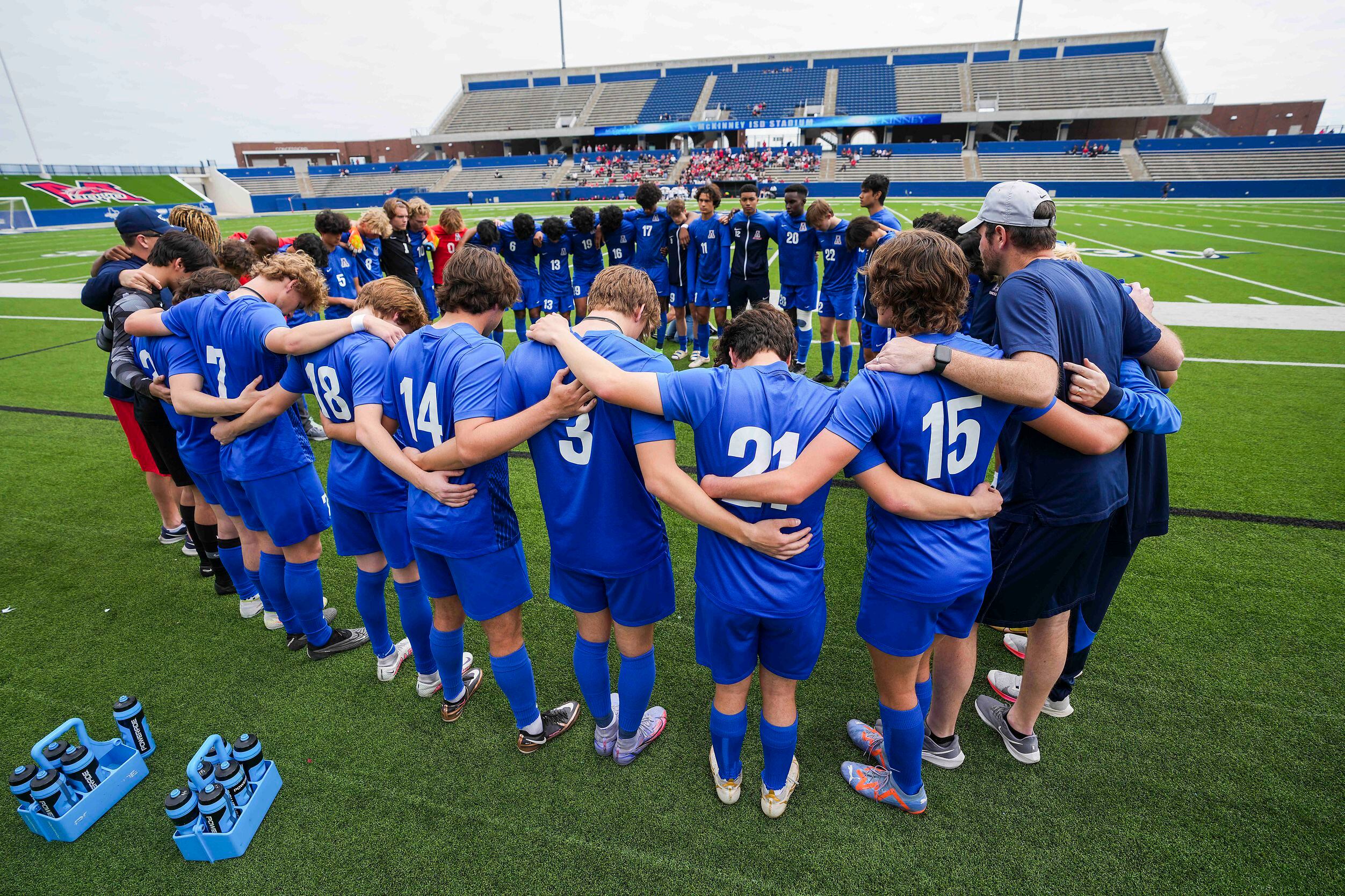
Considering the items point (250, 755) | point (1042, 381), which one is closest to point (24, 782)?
point (250, 755)

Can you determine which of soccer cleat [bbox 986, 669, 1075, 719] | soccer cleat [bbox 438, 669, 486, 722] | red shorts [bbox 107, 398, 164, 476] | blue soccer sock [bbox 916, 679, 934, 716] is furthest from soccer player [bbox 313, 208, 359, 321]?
soccer cleat [bbox 986, 669, 1075, 719]

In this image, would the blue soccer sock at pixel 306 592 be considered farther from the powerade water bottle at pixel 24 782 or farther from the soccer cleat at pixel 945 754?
the soccer cleat at pixel 945 754

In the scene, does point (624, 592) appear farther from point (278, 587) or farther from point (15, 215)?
point (15, 215)

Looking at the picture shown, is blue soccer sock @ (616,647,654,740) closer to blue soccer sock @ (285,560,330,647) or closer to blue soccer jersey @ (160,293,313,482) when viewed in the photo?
blue soccer sock @ (285,560,330,647)

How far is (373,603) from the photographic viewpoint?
10.3 ft

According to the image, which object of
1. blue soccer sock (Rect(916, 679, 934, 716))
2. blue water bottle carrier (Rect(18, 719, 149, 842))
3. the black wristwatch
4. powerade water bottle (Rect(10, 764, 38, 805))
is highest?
the black wristwatch

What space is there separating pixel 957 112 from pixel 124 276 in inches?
2206

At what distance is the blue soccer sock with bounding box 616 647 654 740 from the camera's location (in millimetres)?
2561

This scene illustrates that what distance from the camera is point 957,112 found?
A: 4703cm

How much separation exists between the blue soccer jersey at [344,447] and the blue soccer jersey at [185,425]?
82 centimetres

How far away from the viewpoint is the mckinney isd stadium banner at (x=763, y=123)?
155ft

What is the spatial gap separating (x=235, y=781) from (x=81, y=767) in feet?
2.26

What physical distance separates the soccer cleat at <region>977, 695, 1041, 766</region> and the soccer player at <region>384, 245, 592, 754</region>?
Answer: 2179 mm

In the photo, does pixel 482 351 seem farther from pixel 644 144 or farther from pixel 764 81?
pixel 764 81
